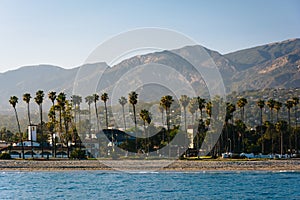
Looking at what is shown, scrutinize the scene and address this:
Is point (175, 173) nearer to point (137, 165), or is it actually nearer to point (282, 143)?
point (137, 165)

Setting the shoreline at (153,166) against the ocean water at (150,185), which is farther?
the shoreline at (153,166)

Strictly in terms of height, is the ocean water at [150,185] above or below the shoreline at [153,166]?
below

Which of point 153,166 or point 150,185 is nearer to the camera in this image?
point 150,185

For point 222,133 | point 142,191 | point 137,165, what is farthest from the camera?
point 222,133

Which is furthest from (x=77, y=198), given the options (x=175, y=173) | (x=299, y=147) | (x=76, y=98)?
(x=76, y=98)

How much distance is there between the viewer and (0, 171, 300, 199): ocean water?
4881cm

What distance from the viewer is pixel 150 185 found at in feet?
187

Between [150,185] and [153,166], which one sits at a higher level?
[153,166]

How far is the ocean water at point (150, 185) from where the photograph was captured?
4881 cm

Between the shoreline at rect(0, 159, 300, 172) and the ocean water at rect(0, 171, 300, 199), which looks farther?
the shoreline at rect(0, 159, 300, 172)

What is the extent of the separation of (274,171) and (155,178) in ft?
58.0

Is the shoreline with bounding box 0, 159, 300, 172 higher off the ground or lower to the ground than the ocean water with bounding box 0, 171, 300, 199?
higher

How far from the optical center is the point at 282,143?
331 feet

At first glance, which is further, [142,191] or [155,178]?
[155,178]
